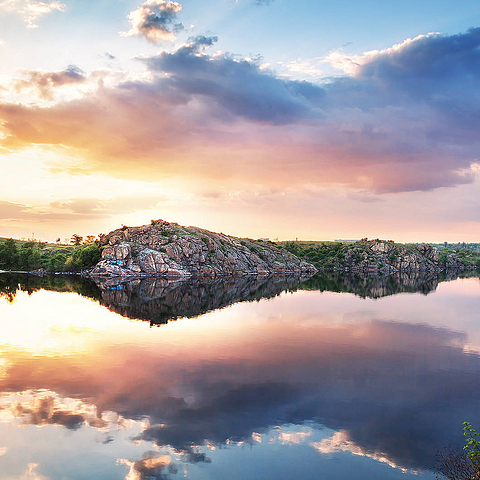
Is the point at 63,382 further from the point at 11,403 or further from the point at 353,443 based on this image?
the point at 353,443

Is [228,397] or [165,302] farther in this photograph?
[165,302]

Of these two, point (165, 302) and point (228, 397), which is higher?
point (228, 397)

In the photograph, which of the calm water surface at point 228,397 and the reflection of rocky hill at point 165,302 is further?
the reflection of rocky hill at point 165,302

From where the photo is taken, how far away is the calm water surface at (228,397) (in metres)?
21.9

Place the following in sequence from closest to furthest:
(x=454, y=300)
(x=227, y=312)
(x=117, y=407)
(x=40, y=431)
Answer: (x=40, y=431)
(x=117, y=407)
(x=227, y=312)
(x=454, y=300)

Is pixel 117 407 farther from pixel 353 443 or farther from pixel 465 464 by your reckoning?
pixel 465 464

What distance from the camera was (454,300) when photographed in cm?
11112

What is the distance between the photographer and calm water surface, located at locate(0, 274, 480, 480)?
71.9 feet

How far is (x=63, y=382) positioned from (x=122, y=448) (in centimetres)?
1514

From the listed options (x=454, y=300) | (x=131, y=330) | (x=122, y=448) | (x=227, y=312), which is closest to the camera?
(x=122, y=448)

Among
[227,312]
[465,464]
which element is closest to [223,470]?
[465,464]

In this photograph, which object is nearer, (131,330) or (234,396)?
(234,396)

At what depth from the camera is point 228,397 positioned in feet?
104

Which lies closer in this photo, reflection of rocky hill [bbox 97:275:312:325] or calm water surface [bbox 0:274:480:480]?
calm water surface [bbox 0:274:480:480]
